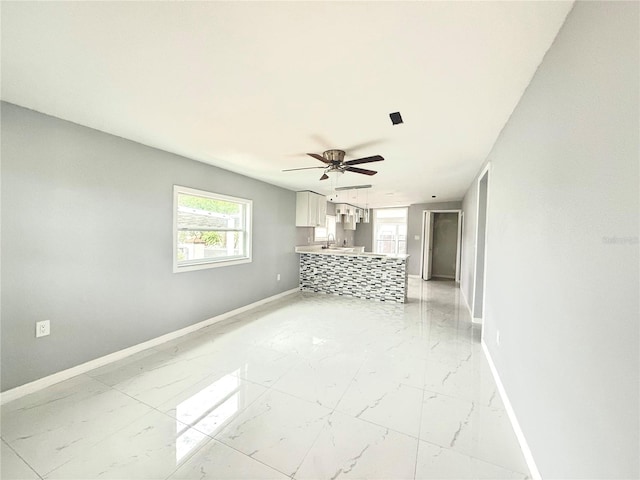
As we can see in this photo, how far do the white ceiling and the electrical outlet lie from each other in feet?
5.82

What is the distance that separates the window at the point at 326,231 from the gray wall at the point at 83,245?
3.60 metres

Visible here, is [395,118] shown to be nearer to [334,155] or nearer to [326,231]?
[334,155]

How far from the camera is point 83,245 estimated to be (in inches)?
92.1

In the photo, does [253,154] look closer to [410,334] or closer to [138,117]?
[138,117]

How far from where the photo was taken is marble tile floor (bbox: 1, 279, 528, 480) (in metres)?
1.41

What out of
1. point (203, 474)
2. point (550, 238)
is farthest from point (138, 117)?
point (550, 238)

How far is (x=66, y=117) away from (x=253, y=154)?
1660mm

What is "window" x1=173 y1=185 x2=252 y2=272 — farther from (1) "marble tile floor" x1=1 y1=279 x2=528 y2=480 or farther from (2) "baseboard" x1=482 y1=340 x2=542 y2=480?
(2) "baseboard" x1=482 y1=340 x2=542 y2=480

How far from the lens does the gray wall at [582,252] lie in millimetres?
765

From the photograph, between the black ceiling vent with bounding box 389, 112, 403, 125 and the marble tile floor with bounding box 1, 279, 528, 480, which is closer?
the marble tile floor with bounding box 1, 279, 528, 480

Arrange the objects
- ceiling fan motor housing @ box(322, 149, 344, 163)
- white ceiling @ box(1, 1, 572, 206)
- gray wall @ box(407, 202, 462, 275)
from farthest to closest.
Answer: gray wall @ box(407, 202, 462, 275) → ceiling fan motor housing @ box(322, 149, 344, 163) → white ceiling @ box(1, 1, 572, 206)

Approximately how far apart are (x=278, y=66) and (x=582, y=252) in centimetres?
176

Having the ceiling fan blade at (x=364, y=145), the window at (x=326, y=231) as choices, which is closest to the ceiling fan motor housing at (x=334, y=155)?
the ceiling fan blade at (x=364, y=145)

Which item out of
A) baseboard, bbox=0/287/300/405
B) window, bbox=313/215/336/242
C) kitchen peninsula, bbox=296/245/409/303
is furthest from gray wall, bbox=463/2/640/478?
window, bbox=313/215/336/242
